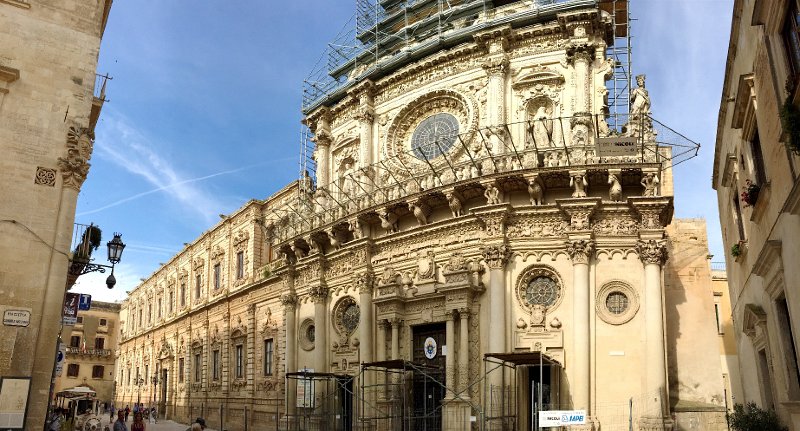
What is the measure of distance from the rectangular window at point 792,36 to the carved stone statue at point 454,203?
1242 centimetres

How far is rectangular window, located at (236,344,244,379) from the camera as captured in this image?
32.9 metres

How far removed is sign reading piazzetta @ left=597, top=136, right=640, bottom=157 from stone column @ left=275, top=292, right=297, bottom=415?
13.2m

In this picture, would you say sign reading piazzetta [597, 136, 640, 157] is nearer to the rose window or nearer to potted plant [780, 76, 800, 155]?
the rose window

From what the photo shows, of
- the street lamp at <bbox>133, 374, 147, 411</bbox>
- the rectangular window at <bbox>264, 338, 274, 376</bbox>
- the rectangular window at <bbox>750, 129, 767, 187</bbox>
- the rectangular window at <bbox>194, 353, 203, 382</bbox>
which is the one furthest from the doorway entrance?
the street lamp at <bbox>133, 374, 147, 411</bbox>

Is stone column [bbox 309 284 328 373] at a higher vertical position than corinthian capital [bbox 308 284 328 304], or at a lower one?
lower

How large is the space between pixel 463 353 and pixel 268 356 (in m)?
13.0

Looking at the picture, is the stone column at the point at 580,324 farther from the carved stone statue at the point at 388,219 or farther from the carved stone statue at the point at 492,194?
the carved stone statue at the point at 388,219

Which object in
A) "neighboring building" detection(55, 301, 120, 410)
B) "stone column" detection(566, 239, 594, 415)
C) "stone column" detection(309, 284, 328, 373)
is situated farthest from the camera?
"neighboring building" detection(55, 301, 120, 410)

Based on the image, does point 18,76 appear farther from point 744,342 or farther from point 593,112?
point 744,342

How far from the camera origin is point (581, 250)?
19.1m

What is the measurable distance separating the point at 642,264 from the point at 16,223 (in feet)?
50.3

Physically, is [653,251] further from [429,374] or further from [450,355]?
[429,374]

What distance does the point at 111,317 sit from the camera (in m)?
72.2

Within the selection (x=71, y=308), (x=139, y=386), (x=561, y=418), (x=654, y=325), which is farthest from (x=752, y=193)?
(x=139, y=386)
